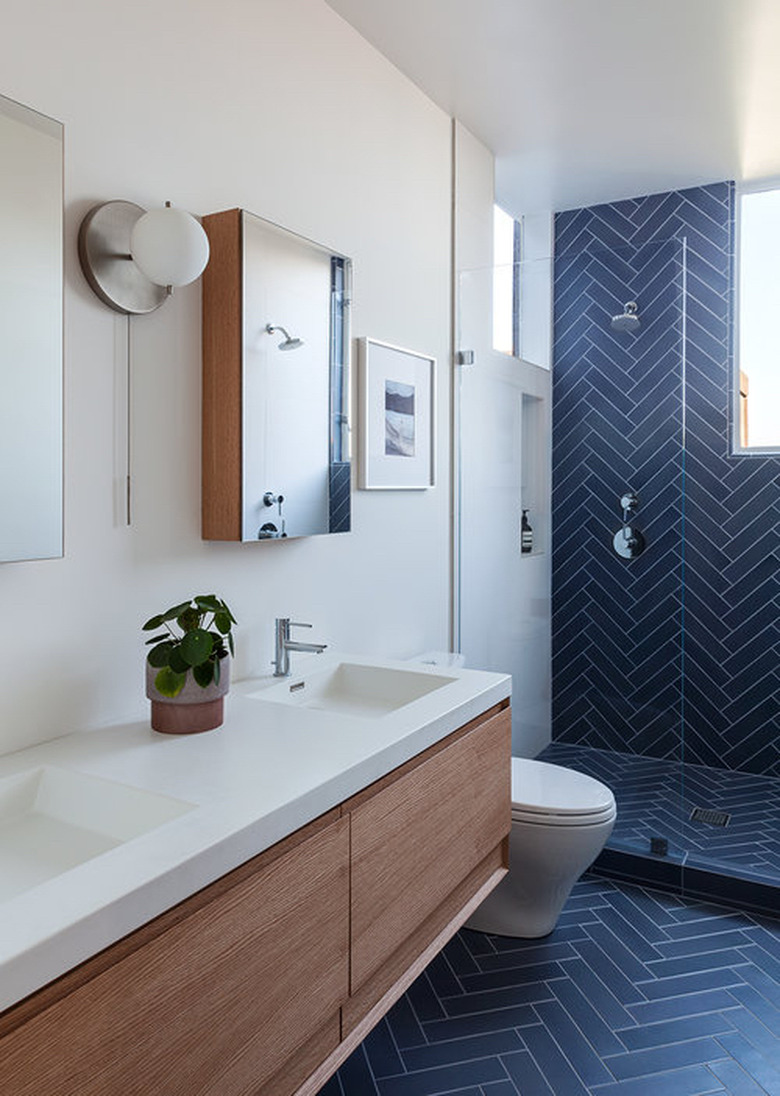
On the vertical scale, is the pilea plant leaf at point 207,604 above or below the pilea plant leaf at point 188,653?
above

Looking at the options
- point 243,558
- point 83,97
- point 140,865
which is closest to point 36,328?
point 83,97

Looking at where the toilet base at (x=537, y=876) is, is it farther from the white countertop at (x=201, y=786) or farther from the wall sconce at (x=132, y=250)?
the wall sconce at (x=132, y=250)

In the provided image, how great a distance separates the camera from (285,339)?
6.37 feet

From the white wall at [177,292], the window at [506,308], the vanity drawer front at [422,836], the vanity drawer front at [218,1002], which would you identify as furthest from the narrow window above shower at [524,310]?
the vanity drawer front at [218,1002]

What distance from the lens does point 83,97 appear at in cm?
150

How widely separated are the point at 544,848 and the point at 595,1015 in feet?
1.39

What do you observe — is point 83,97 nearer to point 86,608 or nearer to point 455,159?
point 86,608

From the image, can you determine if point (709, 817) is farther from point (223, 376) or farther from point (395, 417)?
point (223, 376)

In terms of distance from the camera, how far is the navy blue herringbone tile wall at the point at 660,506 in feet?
9.75

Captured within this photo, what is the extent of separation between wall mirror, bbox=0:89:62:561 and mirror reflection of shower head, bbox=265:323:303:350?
56cm

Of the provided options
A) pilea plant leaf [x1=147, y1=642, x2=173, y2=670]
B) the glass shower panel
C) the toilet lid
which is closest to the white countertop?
pilea plant leaf [x1=147, y1=642, x2=173, y2=670]

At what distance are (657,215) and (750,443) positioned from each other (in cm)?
119

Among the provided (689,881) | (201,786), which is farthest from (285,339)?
(689,881)

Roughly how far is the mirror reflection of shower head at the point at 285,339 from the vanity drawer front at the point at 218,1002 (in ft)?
3.78
